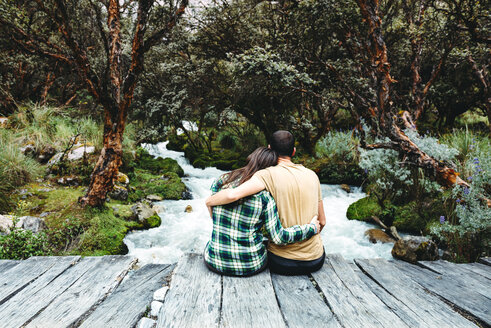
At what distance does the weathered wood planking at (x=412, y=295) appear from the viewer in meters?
1.84

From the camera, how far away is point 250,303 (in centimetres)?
194

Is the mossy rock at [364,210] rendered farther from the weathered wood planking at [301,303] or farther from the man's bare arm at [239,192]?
the man's bare arm at [239,192]

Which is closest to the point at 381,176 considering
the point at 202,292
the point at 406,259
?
the point at 406,259

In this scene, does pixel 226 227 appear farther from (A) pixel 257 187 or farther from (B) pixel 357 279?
(B) pixel 357 279

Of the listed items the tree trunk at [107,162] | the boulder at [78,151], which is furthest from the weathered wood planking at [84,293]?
the boulder at [78,151]

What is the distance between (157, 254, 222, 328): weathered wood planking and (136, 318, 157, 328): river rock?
58 mm

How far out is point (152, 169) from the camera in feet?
32.8

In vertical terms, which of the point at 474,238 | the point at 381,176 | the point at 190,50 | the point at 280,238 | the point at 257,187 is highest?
the point at 190,50

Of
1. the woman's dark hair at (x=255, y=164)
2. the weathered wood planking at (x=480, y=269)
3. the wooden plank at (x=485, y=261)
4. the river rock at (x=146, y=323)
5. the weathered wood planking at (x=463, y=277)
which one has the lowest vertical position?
the wooden plank at (x=485, y=261)

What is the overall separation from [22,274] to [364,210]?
6.32 metres

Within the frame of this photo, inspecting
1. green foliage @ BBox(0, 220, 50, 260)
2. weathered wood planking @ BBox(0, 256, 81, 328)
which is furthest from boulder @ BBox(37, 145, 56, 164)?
weathered wood planking @ BBox(0, 256, 81, 328)

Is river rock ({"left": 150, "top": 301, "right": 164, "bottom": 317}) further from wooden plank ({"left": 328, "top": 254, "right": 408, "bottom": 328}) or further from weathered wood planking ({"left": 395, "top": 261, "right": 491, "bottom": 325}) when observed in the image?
weathered wood planking ({"left": 395, "top": 261, "right": 491, "bottom": 325})

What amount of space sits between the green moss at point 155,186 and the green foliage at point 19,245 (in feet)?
10.2

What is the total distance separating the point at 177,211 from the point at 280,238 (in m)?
5.22
